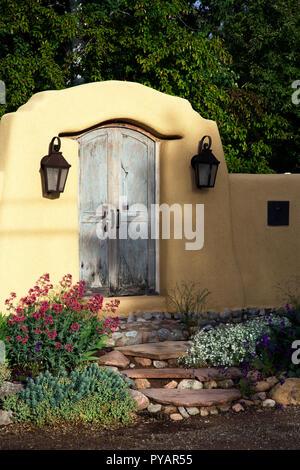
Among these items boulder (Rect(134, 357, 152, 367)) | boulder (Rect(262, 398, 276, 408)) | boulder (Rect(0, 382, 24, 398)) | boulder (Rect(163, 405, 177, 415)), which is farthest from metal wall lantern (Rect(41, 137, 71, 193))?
boulder (Rect(262, 398, 276, 408))

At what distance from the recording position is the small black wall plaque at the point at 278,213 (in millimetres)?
7477

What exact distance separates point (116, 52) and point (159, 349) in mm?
7468

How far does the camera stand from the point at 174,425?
4340mm

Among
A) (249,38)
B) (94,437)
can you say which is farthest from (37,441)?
(249,38)

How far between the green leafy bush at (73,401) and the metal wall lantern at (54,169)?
234 centimetres

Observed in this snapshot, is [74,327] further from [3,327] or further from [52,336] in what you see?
[3,327]

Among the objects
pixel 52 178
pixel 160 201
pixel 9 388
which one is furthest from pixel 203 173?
pixel 9 388

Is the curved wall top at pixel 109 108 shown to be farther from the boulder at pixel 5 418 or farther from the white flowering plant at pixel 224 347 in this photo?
the boulder at pixel 5 418

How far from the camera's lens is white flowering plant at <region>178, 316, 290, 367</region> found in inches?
210

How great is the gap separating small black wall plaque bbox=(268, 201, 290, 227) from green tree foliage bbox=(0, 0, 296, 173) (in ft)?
13.6

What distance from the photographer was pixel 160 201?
278 inches

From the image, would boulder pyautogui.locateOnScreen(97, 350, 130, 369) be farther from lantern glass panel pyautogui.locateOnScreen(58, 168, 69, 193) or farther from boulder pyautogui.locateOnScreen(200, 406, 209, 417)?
lantern glass panel pyautogui.locateOnScreen(58, 168, 69, 193)
